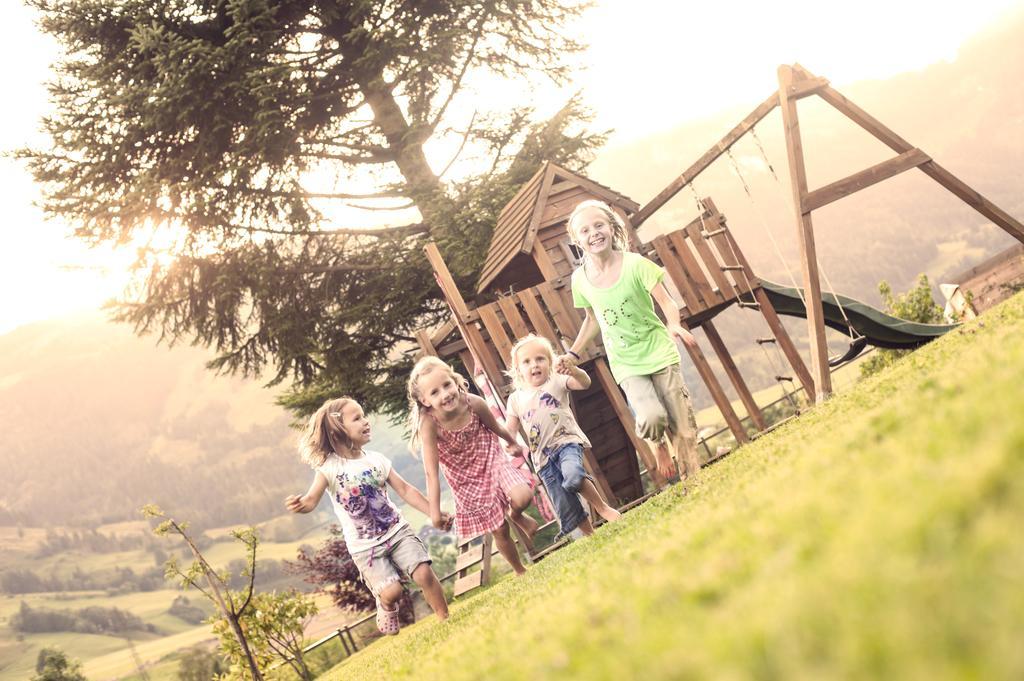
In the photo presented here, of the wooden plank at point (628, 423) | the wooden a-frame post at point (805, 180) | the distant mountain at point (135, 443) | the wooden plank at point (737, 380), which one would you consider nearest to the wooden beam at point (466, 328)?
the wooden plank at point (628, 423)

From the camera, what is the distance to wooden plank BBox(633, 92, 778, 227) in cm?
924

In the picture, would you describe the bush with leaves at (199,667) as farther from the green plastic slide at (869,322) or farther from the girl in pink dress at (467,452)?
the green plastic slide at (869,322)

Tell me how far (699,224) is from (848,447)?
8741 mm

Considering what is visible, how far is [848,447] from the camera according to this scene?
120 inches

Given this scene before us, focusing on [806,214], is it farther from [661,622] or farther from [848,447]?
[661,622]

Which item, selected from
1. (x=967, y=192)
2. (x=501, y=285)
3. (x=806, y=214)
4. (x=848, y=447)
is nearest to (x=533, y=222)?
(x=501, y=285)

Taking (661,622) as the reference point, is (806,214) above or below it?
above

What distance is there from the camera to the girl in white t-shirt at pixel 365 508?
6324 millimetres

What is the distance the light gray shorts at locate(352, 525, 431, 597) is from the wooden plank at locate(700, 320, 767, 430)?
594 centimetres

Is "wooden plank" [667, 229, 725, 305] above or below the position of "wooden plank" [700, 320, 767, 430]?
above

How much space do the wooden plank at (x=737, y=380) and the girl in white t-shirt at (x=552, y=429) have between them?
4.13 metres

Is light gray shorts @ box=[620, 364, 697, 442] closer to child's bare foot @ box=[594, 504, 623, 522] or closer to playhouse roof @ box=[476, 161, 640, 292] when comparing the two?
child's bare foot @ box=[594, 504, 623, 522]

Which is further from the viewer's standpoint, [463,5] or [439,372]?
[463,5]

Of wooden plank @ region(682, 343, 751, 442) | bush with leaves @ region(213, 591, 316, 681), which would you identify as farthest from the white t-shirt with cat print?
bush with leaves @ region(213, 591, 316, 681)
